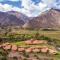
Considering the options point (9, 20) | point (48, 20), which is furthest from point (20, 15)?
point (48, 20)

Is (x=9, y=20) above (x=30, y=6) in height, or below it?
below

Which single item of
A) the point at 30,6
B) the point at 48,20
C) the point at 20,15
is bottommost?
the point at 48,20

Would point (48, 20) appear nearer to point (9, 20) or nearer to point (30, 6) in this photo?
point (30, 6)

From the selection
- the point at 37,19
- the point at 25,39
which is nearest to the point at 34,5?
the point at 37,19

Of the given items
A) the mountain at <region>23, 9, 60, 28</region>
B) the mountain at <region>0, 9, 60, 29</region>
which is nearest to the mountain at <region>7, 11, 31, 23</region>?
the mountain at <region>0, 9, 60, 29</region>

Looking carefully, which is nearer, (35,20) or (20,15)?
(35,20)

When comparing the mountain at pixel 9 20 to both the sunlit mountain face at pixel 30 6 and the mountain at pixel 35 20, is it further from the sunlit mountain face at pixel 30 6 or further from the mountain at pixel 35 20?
the sunlit mountain face at pixel 30 6

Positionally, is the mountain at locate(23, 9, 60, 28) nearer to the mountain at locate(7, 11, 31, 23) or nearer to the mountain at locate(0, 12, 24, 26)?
the mountain at locate(7, 11, 31, 23)
